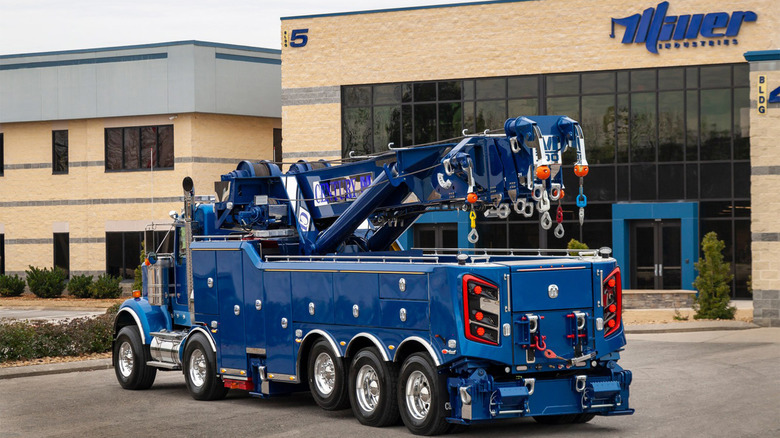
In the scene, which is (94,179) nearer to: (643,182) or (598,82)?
(598,82)

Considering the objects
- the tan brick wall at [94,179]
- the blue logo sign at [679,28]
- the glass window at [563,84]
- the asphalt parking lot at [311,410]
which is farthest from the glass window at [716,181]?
the tan brick wall at [94,179]

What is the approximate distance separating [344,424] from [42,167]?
3989 centimetres

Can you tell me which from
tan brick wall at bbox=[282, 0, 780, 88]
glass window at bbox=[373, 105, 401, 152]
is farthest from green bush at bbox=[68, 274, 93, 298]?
glass window at bbox=[373, 105, 401, 152]

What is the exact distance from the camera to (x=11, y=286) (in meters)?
50.2

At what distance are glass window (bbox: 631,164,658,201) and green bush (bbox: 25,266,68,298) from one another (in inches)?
904

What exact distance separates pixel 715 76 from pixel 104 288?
24.1 metres

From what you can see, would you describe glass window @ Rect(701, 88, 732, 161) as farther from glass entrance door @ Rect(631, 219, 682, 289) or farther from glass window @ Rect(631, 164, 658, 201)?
glass entrance door @ Rect(631, 219, 682, 289)

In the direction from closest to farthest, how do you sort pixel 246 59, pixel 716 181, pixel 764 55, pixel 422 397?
pixel 422 397 → pixel 764 55 → pixel 716 181 → pixel 246 59

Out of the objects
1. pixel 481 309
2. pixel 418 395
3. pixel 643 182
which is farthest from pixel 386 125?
pixel 481 309

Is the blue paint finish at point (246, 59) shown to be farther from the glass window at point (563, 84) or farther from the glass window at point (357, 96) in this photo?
the glass window at point (563, 84)

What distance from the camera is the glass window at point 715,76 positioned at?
40.3 metres

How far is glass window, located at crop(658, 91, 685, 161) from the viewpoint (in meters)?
41.0

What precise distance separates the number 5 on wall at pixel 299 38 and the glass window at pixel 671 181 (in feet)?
45.0

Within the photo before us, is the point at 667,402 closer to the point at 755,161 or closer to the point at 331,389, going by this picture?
the point at 331,389
